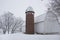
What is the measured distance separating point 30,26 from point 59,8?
13178 millimetres

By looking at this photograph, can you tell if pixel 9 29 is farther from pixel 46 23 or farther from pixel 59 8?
pixel 59 8

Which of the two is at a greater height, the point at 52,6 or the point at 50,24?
the point at 52,6

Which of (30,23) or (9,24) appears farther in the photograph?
(9,24)

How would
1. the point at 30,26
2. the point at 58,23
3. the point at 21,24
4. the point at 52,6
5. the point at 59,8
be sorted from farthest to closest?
the point at 21,24 → the point at 30,26 → the point at 58,23 → the point at 52,6 → the point at 59,8

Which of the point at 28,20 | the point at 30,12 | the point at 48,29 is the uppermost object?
the point at 30,12

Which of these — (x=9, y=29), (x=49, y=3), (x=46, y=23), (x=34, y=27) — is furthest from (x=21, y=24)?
(x=49, y=3)

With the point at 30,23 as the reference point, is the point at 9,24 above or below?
above

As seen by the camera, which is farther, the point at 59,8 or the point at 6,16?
the point at 6,16

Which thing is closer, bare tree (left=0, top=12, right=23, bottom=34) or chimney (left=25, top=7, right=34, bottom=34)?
chimney (left=25, top=7, right=34, bottom=34)

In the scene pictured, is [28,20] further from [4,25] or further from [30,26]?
[4,25]

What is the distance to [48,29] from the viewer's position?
2139 centimetres

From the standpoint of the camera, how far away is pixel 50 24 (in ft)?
69.7

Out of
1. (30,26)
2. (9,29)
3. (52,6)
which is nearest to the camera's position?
(52,6)

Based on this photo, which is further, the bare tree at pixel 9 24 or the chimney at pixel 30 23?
the bare tree at pixel 9 24
